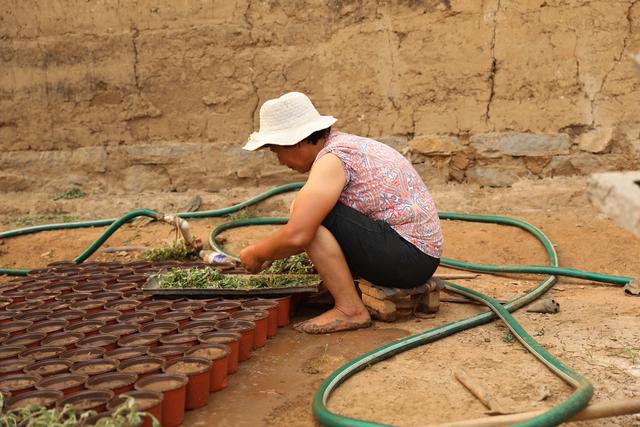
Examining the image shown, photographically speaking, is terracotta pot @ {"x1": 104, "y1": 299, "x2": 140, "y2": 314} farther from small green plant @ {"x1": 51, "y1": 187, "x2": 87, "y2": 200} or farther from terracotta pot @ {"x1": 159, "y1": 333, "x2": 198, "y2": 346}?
small green plant @ {"x1": 51, "y1": 187, "x2": 87, "y2": 200}

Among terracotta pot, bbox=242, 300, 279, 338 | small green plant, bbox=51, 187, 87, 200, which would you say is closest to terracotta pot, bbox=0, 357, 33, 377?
terracotta pot, bbox=242, 300, 279, 338

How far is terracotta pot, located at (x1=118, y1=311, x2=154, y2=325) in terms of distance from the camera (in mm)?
3391

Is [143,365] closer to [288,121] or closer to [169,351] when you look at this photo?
[169,351]

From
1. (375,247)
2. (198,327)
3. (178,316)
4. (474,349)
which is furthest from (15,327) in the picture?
(474,349)

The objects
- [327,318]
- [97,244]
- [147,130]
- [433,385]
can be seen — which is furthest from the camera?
[147,130]

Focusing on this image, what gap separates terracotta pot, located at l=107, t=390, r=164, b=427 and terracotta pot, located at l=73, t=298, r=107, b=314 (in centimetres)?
122

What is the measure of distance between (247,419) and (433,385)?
0.74 meters

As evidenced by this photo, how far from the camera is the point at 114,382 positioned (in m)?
2.62

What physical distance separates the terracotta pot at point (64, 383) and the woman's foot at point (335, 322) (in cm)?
121

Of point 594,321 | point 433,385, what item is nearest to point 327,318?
point 433,385

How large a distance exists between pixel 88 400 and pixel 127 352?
1.71ft

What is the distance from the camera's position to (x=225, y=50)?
6.39 meters

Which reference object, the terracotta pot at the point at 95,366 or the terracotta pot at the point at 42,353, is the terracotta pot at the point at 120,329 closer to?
the terracotta pot at the point at 42,353

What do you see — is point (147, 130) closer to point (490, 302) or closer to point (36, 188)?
point (36, 188)
